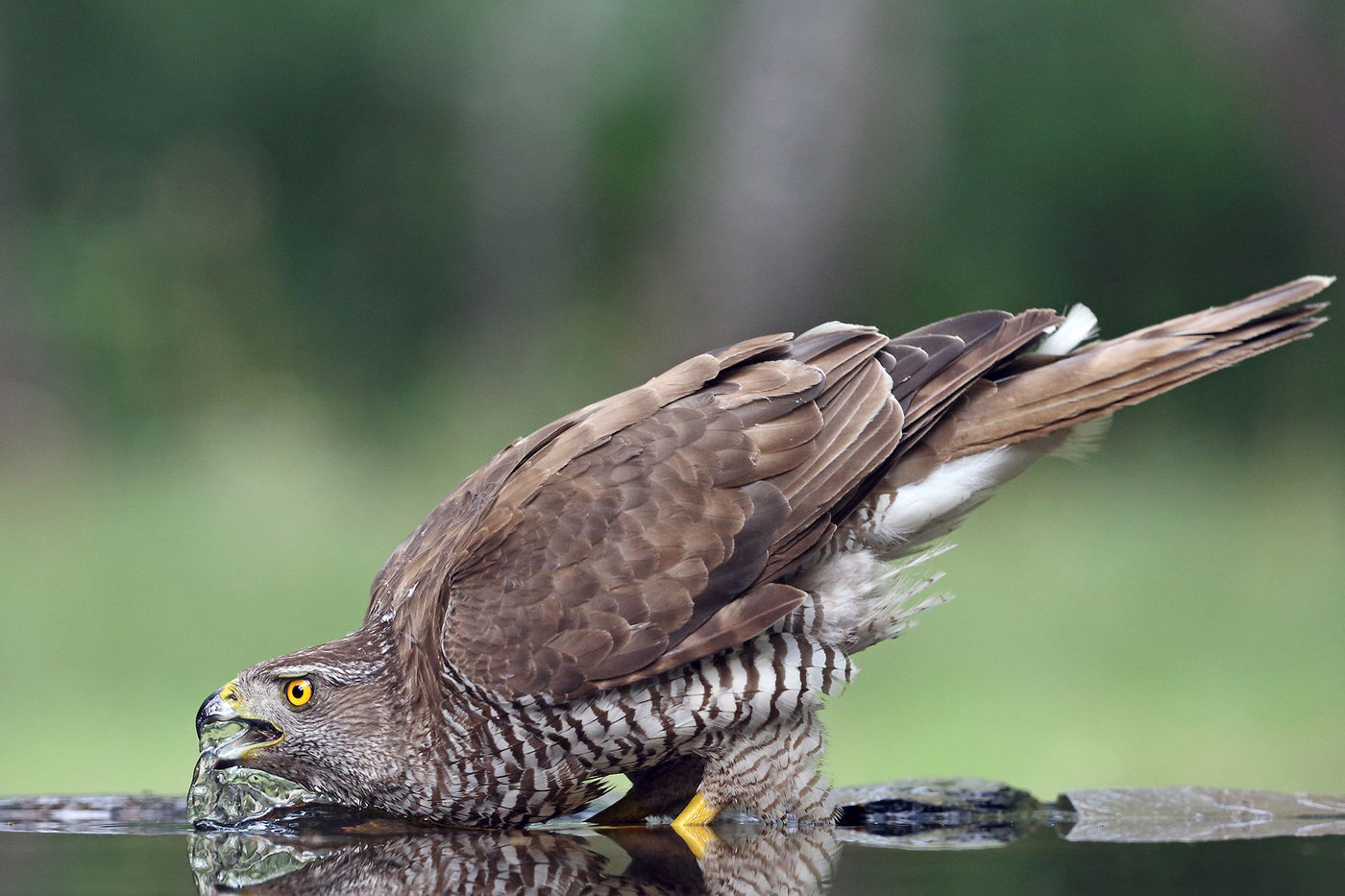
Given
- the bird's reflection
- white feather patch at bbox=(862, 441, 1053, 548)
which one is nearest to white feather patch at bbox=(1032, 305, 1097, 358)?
white feather patch at bbox=(862, 441, 1053, 548)

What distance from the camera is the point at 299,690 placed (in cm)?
337

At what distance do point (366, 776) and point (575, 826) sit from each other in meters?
0.50

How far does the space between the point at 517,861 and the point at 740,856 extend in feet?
1.52

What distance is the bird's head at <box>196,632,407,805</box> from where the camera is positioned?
10.9 ft

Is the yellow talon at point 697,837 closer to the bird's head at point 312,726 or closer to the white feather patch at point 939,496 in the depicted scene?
the bird's head at point 312,726

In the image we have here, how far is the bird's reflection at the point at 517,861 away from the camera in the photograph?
263 cm

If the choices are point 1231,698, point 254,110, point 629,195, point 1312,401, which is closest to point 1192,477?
point 1312,401

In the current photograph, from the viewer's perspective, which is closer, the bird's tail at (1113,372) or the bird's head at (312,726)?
the bird's head at (312,726)

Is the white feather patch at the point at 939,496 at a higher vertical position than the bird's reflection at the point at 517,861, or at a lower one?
higher

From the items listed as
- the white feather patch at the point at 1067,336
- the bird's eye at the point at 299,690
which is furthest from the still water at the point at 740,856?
the white feather patch at the point at 1067,336

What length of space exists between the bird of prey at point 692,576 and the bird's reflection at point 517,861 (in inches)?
6.3

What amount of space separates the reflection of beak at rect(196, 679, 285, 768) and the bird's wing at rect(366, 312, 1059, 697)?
0.36 metres

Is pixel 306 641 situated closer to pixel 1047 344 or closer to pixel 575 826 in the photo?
pixel 575 826

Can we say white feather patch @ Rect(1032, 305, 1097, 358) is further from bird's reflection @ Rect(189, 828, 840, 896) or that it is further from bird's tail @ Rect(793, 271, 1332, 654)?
bird's reflection @ Rect(189, 828, 840, 896)
